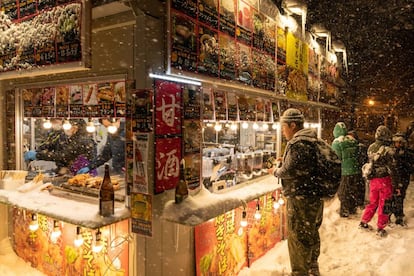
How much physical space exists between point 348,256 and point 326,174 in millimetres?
2666

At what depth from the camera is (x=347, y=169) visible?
9.49 metres

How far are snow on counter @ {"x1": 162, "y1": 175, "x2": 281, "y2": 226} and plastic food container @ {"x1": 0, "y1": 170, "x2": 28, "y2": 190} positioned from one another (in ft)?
9.89

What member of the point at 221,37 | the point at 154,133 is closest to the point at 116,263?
the point at 154,133

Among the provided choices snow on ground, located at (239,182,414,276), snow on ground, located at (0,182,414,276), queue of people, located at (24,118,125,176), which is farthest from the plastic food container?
snow on ground, located at (239,182,414,276)

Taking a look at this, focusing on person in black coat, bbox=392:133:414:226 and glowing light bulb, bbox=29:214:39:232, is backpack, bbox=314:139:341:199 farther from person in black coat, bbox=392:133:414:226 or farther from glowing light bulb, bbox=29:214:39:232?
glowing light bulb, bbox=29:214:39:232

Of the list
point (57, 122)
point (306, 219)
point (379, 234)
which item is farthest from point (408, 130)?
point (57, 122)

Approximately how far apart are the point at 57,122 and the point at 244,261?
4.84m

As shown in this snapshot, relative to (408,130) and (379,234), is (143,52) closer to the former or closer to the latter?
(379,234)

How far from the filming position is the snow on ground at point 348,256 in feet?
18.0

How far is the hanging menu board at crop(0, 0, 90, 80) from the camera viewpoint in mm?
3742

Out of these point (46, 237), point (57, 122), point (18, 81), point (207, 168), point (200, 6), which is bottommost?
point (46, 237)

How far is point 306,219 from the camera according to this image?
16.5 feet

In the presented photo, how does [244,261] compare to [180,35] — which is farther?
[244,261]

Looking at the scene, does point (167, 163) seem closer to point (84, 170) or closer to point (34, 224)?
point (84, 170)
